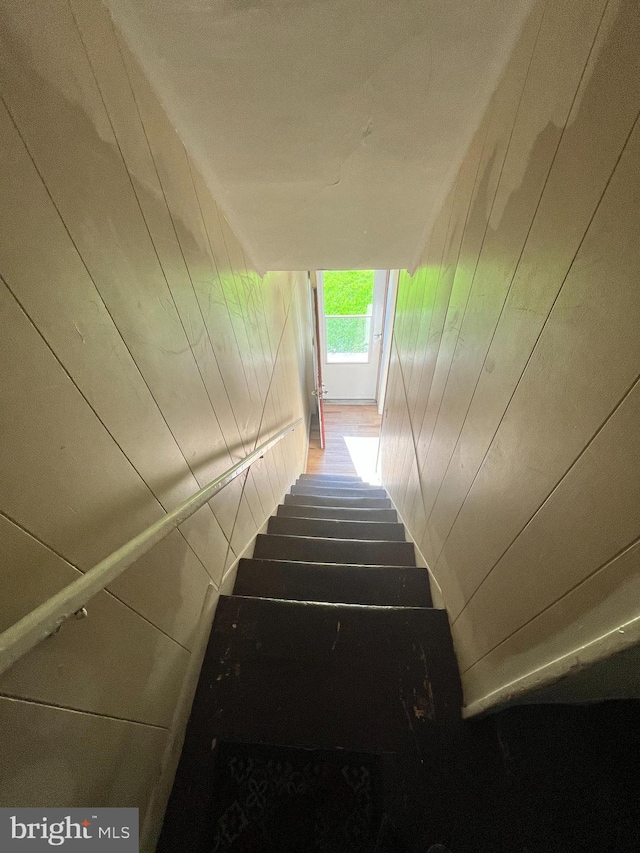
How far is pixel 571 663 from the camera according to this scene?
57cm

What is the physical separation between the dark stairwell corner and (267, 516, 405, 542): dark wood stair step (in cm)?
82

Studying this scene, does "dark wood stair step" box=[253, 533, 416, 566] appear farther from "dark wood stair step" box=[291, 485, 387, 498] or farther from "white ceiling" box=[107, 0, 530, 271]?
"white ceiling" box=[107, 0, 530, 271]

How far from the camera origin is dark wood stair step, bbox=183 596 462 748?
3.35 feet

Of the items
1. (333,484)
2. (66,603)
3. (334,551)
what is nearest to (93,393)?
(66,603)

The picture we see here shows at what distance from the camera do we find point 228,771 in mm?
1060

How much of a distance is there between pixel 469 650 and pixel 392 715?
0.32 meters

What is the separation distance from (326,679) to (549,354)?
117cm

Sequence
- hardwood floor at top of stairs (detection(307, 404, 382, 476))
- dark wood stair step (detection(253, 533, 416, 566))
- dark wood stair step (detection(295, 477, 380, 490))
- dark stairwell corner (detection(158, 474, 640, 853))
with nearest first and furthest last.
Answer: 1. dark stairwell corner (detection(158, 474, 640, 853))
2. dark wood stair step (detection(253, 533, 416, 566))
3. dark wood stair step (detection(295, 477, 380, 490))
4. hardwood floor at top of stairs (detection(307, 404, 382, 476))

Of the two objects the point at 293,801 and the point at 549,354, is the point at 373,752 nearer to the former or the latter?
the point at 293,801

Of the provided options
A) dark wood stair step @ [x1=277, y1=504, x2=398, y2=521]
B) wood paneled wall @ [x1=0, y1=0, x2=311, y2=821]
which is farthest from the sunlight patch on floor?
wood paneled wall @ [x1=0, y1=0, x2=311, y2=821]

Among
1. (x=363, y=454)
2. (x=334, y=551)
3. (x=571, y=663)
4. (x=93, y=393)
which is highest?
(x=363, y=454)

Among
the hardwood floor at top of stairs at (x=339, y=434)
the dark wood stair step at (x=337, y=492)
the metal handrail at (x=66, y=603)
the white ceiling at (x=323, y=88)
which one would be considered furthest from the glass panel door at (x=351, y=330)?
the metal handrail at (x=66, y=603)

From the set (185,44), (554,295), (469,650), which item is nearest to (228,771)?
(469,650)

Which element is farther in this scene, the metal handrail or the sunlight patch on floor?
the sunlight patch on floor
